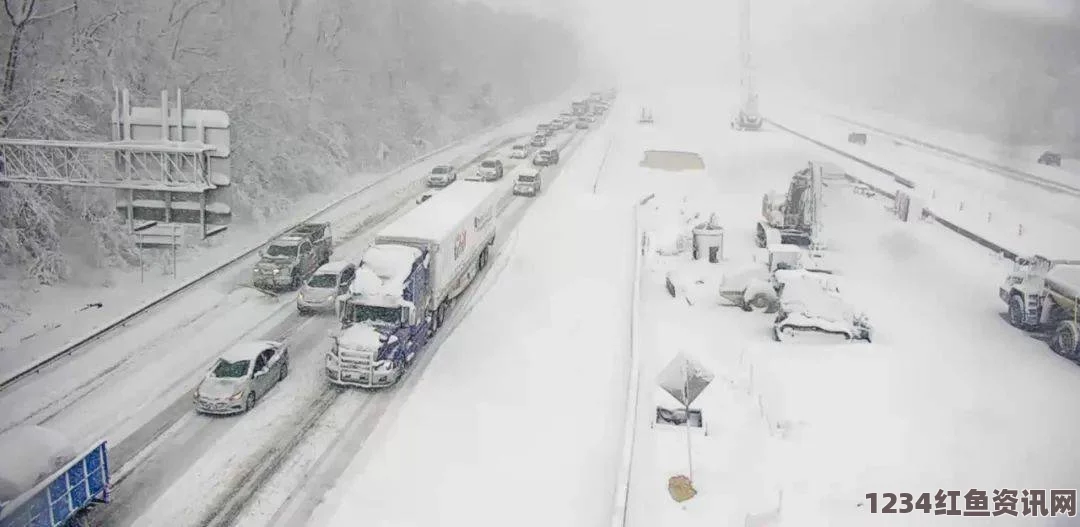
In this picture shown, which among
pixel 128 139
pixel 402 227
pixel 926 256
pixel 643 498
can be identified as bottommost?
pixel 643 498

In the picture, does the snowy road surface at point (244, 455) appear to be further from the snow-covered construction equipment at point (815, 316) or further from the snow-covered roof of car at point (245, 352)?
the snow-covered construction equipment at point (815, 316)

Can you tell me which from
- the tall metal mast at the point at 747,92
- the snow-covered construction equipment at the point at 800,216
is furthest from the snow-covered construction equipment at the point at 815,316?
the tall metal mast at the point at 747,92

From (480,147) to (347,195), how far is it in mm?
27794

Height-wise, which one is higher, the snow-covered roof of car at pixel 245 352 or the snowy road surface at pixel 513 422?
the snow-covered roof of car at pixel 245 352

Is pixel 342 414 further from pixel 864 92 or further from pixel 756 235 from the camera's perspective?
pixel 864 92

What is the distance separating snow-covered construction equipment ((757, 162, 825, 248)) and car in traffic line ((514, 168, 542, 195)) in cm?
1550

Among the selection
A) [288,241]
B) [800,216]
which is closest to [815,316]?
[800,216]

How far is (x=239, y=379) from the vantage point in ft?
65.5

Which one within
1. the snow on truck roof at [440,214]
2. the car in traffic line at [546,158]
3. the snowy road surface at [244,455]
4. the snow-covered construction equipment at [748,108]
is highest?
the snow-covered construction equipment at [748,108]

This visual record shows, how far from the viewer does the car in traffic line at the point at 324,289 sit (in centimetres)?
2717

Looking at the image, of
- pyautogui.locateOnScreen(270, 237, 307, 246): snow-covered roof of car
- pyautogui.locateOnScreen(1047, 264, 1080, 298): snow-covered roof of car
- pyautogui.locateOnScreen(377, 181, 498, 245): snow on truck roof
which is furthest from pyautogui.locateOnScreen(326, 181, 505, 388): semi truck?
pyautogui.locateOnScreen(1047, 264, 1080, 298): snow-covered roof of car

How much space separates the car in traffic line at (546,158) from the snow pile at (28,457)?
159 ft

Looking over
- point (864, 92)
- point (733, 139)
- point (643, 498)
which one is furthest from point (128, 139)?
point (864, 92)

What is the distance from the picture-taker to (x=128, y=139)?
25.7 metres
